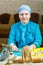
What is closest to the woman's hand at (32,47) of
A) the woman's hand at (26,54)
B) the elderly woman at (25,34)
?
the elderly woman at (25,34)

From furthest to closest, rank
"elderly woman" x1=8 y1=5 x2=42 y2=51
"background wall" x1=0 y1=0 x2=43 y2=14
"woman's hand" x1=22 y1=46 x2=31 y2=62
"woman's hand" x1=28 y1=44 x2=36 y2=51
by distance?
"background wall" x1=0 y1=0 x2=43 y2=14
"elderly woman" x1=8 y1=5 x2=42 y2=51
"woman's hand" x1=28 y1=44 x2=36 y2=51
"woman's hand" x1=22 y1=46 x2=31 y2=62

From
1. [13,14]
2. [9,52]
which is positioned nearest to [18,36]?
[9,52]

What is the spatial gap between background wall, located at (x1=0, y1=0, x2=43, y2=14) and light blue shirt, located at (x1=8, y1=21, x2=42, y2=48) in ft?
4.69

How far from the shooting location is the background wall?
3.05 meters

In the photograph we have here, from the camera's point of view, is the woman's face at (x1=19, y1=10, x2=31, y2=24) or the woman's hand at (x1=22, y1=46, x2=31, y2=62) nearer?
the woman's hand at (x1=22, y1=46, x2=31, y2=62)

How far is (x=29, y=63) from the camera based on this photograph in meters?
1.32

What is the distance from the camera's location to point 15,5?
3.07 meters

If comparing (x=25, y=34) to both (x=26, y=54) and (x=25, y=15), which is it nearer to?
(x=25, y=15)

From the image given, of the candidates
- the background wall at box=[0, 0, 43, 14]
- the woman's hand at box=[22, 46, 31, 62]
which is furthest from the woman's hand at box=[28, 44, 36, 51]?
the background wall at box=[0, 0, 43, 14]

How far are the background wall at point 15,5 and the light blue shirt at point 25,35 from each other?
143cm

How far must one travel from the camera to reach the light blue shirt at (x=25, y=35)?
5.38ft

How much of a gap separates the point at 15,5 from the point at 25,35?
1491 millimetres

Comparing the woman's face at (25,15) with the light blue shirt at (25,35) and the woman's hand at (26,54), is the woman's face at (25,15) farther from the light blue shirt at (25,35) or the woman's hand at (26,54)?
the woman's hand at (26,54)

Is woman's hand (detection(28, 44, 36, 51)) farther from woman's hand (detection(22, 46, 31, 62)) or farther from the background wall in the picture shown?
the background wall
